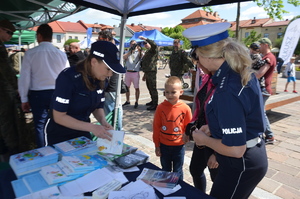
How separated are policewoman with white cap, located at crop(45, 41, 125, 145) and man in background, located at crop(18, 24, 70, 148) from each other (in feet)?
3.83

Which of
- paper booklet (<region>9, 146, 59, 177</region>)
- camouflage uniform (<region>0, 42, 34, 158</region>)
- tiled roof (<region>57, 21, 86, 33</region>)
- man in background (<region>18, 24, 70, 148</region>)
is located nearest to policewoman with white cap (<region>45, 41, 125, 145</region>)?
paper booklet (<region>9, 146, 59, 177</region>)

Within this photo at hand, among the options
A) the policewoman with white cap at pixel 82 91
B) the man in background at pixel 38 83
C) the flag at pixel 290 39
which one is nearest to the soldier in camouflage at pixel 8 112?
the man in background at pixel 38 83

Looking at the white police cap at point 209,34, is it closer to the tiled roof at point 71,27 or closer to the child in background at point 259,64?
the child in background at point 259,64

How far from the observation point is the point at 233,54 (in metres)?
1.32

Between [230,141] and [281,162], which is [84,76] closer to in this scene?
[230,141]

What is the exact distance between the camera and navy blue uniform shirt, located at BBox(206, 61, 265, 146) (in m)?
1.22

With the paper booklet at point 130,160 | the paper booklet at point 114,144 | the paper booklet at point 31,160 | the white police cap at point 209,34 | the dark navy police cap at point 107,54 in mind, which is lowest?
the paper booklet at point 130,160

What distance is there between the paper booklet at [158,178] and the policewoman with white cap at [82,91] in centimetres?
42

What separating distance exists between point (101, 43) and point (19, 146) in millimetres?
2039

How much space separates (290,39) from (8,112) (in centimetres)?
802

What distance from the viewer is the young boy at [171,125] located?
2.43m

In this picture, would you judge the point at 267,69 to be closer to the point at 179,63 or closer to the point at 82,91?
the point at 179,63

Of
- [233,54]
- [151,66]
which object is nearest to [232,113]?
[233,54]

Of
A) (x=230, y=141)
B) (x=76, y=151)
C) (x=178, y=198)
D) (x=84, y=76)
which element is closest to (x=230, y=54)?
(x=230, y=141)
